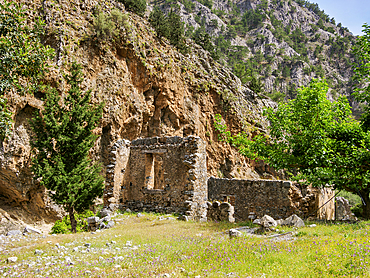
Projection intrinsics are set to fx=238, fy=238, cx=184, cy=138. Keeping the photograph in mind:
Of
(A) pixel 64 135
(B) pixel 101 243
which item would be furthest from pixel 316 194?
(A) pixel 64 135

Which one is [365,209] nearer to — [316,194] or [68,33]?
[316,194]

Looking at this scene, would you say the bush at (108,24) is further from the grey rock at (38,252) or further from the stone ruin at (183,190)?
the grey rock at (38,252)

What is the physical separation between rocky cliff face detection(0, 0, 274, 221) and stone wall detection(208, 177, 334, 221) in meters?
11.0

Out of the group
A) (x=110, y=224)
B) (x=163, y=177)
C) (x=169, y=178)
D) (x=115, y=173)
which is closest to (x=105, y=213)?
(x=110, y=224)

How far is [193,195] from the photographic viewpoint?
1402 centimetres

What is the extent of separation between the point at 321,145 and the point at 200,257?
6822 mm

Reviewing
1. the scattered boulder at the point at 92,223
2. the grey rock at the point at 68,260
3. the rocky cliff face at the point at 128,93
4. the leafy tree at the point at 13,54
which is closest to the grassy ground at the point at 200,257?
the grey rock at the point at 68,260

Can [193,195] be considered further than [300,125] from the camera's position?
Yes

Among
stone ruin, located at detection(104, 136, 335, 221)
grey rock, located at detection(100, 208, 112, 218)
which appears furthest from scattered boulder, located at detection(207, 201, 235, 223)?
grey rock, located at detection(100, 208, 112, 218)

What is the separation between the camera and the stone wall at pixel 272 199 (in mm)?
14445

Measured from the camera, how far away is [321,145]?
31.5 ft

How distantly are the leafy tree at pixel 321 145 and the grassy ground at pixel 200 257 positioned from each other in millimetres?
2323

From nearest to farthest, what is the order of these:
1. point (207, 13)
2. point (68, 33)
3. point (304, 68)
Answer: point (68, 33) → point (304, 68) → point (207, 13)

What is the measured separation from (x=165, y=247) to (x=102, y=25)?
19.9 meters
